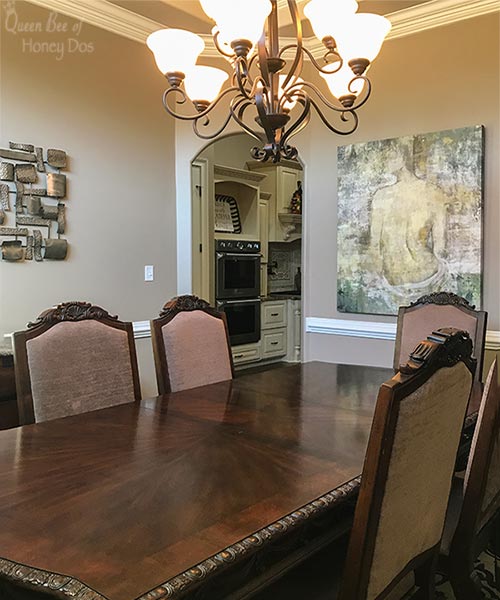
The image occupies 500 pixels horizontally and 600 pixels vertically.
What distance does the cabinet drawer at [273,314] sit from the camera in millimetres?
6566

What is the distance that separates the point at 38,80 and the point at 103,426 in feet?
7.59

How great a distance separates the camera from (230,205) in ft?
22.2

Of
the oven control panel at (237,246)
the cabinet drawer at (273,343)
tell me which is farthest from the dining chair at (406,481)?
the cabinet drawer at (273,343)

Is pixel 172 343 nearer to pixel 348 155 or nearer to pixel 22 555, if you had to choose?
pixel 22 555

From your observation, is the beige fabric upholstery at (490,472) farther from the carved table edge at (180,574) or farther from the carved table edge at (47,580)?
the carved table edge at (47,580)

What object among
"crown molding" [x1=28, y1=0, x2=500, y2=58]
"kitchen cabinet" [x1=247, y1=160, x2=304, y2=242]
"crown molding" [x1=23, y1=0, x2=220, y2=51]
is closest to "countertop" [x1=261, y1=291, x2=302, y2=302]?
"kitchen cabinet" [x1=247, y1=160, x2=304, y2=242]

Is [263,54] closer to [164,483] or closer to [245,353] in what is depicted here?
[164,483]

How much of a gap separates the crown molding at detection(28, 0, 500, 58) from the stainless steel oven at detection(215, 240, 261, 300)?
Answer: 8.79 feet

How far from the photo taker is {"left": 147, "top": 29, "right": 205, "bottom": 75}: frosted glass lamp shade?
2.10m

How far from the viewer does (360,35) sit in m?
2.05

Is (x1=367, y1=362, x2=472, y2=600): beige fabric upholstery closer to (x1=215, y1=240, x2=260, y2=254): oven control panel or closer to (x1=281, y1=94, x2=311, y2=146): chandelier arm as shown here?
(x1=281, y1=94, x2=311, y2=146): chandelier arm

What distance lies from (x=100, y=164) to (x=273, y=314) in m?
3.62

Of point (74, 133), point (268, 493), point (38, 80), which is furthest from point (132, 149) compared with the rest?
point (268, 493)

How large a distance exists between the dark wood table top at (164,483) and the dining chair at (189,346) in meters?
0.33
